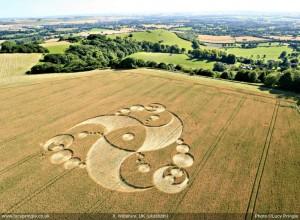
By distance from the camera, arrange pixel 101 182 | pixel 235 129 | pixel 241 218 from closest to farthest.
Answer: pixel 241 218
pixel 101 182
pixel 235 129

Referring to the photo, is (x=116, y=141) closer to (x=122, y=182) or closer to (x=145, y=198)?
(x=122, y=182)

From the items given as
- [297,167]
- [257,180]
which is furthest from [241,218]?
[297,167]

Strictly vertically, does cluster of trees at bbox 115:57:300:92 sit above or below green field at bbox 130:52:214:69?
above

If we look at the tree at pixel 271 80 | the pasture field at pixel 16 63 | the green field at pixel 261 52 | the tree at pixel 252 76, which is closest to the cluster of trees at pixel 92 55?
the pasture field at pixel 16 63

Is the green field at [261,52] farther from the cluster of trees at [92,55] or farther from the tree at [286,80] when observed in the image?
the tree at [286,80]

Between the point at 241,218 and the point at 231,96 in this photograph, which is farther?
the point at 231,96

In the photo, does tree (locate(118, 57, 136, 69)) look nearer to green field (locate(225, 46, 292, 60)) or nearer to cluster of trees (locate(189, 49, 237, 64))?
cluster of trees (locate(189, 49, 237, 64))

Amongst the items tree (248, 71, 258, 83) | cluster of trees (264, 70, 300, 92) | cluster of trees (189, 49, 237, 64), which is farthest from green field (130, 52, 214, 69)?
cluster of trees (264, 70, 300, 92)
